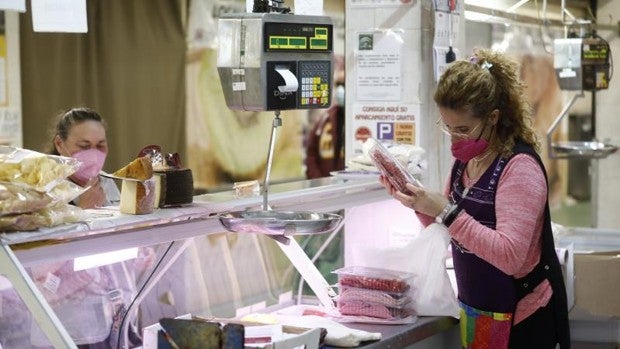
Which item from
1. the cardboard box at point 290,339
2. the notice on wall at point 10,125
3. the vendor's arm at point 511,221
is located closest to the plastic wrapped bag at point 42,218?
the cardboard box at point 290,339

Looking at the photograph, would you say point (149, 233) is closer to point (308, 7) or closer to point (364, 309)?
point (364, 309)

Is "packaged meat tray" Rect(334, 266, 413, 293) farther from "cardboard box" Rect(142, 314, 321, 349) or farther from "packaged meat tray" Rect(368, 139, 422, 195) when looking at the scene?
"cardboard box" Rect(142, 314, 321, 349)

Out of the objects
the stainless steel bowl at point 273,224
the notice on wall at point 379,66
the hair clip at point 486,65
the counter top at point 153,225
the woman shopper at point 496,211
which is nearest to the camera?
the counter top at point 153,225

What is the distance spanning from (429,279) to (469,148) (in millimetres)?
568

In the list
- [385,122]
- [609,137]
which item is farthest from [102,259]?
[609,137]

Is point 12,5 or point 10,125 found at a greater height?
point 12,5

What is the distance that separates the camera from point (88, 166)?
3.34 metres

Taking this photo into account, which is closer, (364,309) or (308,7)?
(364,309)

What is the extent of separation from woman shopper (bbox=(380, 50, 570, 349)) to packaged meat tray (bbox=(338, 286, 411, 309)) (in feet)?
0.74

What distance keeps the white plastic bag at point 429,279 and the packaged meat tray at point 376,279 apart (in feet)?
0.24

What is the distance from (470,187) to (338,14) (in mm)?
4579

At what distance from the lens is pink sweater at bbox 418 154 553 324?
3.11 metres

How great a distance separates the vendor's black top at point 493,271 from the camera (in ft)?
10.7

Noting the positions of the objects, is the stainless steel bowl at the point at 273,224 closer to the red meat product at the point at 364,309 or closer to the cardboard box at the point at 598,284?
the red meat product at the point at 364,309
